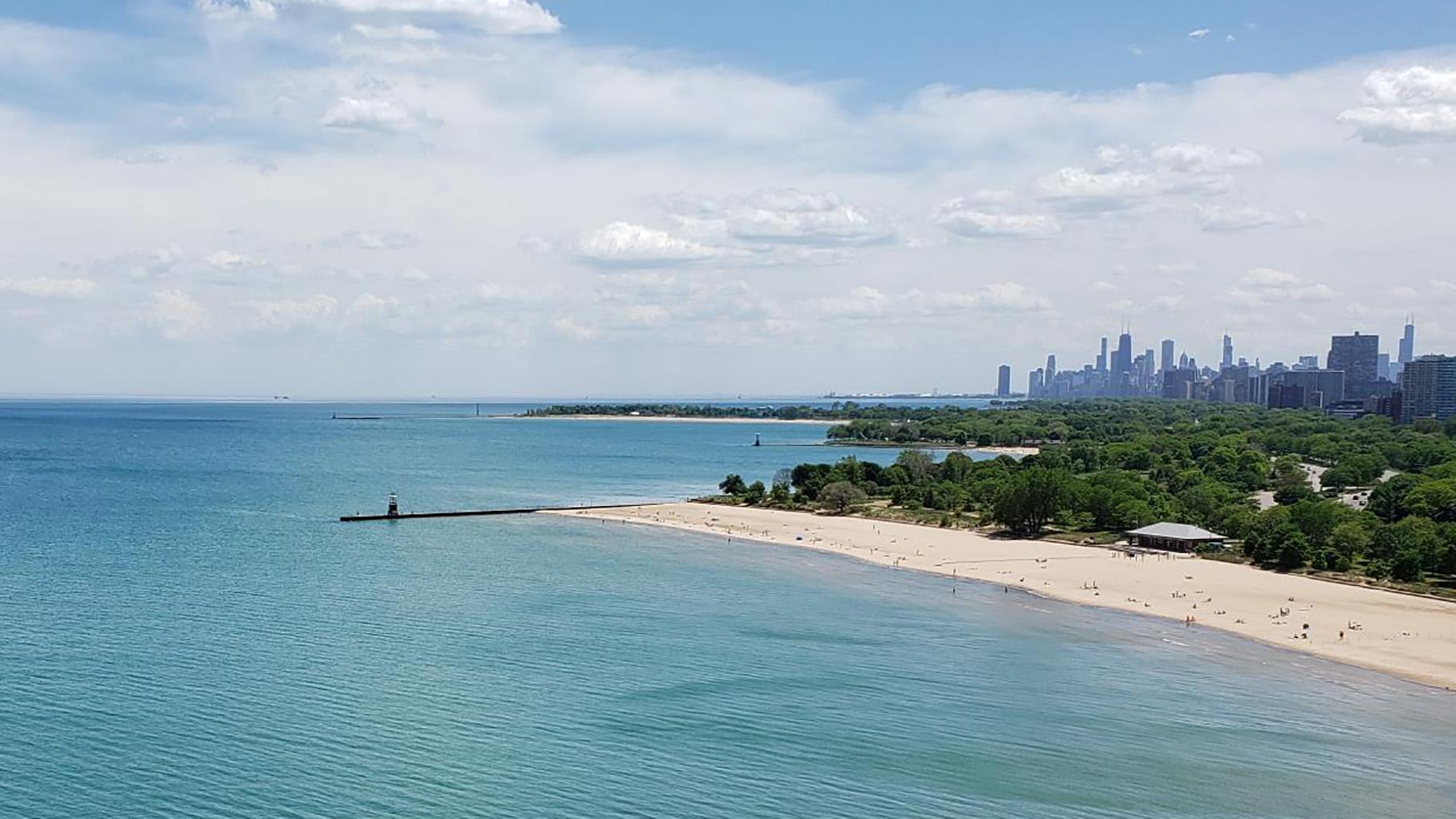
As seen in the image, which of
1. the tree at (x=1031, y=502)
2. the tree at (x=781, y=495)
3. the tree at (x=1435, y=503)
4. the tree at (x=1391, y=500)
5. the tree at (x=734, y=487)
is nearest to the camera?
the tree at (x=1435, y=503)

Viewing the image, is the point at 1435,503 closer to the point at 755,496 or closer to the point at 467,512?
the point at 755,496

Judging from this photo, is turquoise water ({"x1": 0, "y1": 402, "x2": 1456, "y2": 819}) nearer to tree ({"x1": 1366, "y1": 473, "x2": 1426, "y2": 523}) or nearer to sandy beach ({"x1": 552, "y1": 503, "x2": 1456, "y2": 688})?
sandy beach ({"x1": 552, "y1": 503, "x2": 1456, "y2": 688})

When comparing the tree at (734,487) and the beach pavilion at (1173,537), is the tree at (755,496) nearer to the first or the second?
the tree at (734,487)

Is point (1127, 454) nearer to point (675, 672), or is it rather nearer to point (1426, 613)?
point (1426, 613)

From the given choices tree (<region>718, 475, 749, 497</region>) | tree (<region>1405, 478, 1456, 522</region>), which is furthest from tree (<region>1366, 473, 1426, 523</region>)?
tree (<region>718, 475, 749, 497</region>)

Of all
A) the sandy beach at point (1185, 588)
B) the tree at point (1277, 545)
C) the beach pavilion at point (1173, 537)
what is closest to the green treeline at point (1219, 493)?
the tree at point (1277, 545)

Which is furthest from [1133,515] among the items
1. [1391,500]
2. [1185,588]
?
[1185,588]

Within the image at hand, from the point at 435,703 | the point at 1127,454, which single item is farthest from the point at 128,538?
the point at 1127,454
